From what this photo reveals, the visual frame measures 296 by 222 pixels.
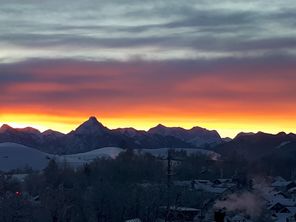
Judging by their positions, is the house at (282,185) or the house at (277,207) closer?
the house at (277,207)

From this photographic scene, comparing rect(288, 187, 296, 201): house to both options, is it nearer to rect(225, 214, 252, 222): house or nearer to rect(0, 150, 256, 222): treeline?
rect(0, 150, 256, 222): treeline

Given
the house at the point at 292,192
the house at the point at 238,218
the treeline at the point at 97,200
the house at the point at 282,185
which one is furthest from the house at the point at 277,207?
the house at the point at 282,185

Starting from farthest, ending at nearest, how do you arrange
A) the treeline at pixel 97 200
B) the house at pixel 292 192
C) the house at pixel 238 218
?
1. the house at pixel 292 192
2. the treeline at pixel 97 200
3. the house at pixel 238 218

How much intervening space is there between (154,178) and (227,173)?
3601 cm

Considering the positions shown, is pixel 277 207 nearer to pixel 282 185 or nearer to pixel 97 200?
pixel 97 200

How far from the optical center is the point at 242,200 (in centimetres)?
6228

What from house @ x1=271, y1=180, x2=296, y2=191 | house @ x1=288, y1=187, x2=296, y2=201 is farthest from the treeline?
house @ x1=288, y1=187, x2=296, y2=201

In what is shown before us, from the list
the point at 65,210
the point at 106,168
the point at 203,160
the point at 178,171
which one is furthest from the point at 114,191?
the point at 203,160

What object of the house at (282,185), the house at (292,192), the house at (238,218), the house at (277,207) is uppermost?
the house at (282,185)

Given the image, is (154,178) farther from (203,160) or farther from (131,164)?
(203,160)

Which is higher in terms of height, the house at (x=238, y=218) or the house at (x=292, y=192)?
the house at (x=292, y=192)

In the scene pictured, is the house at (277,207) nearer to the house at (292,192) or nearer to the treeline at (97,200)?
the treeline at (97,200)

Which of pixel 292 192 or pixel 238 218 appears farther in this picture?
pixel 292 192

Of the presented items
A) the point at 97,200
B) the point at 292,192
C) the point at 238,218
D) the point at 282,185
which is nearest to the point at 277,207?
the point at 97,200
